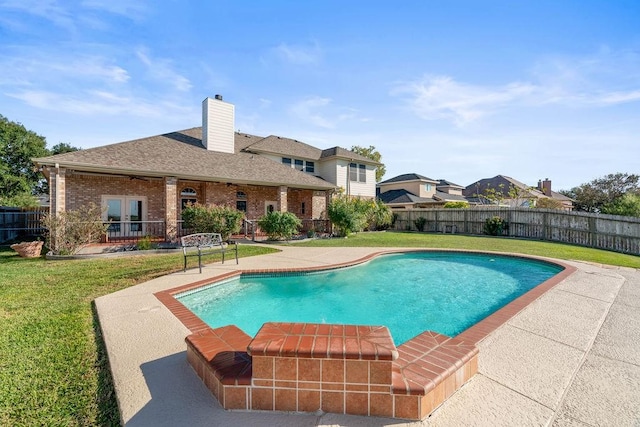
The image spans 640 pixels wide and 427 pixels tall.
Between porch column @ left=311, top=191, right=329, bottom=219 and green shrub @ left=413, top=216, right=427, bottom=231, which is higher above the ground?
porch column @ left=311, top=191, right=329, bottom=219

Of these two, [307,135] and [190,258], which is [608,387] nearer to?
[190,258]

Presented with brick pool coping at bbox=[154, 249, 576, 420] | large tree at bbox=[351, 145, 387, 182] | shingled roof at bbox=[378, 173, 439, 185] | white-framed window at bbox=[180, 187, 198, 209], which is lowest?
brick pool coping at bbox=[154, 249, 576, 420]

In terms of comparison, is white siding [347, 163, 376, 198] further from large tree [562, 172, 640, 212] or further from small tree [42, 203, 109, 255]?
large tree [562, 172, 640, 212]

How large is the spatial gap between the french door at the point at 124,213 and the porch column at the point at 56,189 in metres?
2.98

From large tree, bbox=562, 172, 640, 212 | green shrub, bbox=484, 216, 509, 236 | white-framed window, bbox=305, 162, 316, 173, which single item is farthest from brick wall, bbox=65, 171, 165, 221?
large tree, bbox=562, 172, 640, 212

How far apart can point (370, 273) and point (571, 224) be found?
45.0ft

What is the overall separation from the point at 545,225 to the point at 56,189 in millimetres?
24457

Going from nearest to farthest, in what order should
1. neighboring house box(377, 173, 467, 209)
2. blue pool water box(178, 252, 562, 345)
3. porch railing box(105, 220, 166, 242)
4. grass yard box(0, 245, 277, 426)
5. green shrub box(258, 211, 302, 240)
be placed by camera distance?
1. grass yard box(0, 245, 277, 426)
2. blue pool water box(178, 252, 562, 345)
3. porch railing box(105, 220, 166, 242)
4. green shrub box(258, 211, 302, 240)
5. neighboring house box(377, 173, 467, 209)

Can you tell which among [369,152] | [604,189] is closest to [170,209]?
[369,152]

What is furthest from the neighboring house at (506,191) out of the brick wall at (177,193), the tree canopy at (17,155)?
the tree canopy at (17,155)

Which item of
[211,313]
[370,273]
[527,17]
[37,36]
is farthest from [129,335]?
[527,17]

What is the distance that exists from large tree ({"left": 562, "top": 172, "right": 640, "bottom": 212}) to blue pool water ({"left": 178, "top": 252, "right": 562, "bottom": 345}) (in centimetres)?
3920

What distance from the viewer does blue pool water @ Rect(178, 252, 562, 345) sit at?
567 centimetres

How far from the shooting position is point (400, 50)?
1034cm
